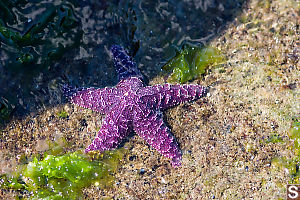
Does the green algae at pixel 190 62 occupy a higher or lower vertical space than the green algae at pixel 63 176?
higher

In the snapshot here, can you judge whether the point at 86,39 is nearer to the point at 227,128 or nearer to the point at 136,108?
the point at 136,108

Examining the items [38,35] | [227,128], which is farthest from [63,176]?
[227,128]

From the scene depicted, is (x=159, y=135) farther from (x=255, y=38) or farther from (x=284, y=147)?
(x=255, y=38)

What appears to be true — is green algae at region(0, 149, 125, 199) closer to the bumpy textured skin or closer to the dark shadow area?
the bumpy textured skin

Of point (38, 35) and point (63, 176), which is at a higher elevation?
point (38, 35)

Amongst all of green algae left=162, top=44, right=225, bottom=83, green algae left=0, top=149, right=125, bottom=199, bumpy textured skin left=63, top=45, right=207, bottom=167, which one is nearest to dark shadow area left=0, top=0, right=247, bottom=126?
green algae left=162, top=44, right=225, bottom=83

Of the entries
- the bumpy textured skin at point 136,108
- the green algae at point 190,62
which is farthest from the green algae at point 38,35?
the green algae at point 190,62

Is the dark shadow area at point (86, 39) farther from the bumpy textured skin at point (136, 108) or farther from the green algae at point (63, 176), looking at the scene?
the green algae at point (63, 176)
